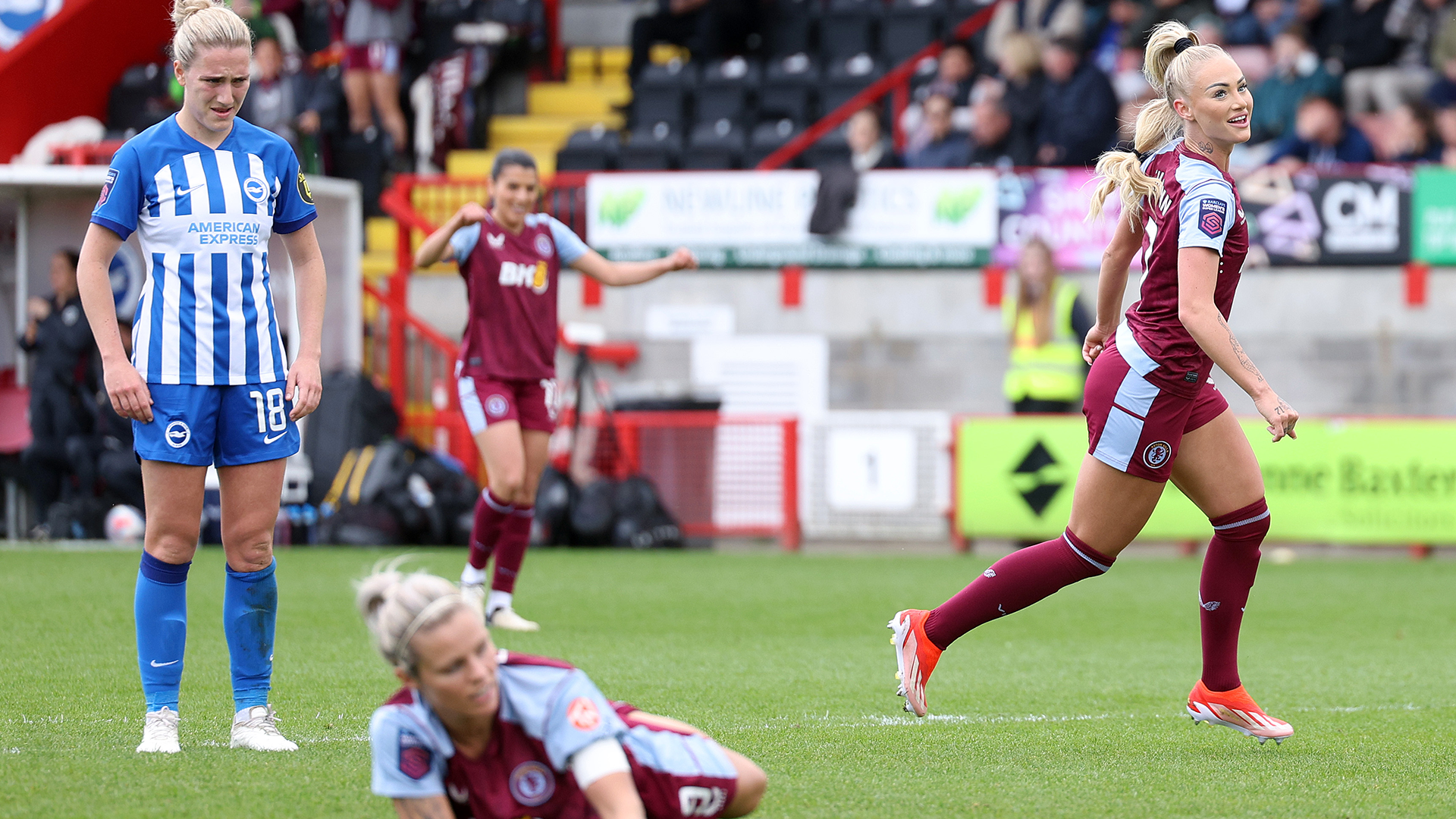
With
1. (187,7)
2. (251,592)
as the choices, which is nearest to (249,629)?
(251,592)

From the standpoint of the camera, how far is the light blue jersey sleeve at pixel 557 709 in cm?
314

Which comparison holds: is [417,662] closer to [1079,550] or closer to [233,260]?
[233,260]

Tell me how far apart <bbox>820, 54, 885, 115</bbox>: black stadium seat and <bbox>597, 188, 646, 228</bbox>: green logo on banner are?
2.67 meters

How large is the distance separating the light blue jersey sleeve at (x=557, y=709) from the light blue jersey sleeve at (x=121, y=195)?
6.71 ft

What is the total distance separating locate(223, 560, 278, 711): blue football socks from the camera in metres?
4.77

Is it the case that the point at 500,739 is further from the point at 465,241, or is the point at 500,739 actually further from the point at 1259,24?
the point at 1259,24

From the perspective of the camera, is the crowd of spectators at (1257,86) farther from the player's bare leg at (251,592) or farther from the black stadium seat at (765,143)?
the player's bare leg at (251,592)

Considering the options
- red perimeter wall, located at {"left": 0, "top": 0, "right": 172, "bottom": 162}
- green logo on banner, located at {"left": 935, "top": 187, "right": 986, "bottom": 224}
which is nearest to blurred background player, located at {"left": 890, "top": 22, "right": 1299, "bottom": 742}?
green logo on banner, located at {"left": 935, "top": 187, "right": 986, "bottom": 224}

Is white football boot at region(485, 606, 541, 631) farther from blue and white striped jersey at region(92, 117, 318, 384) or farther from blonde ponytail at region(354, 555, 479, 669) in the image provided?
blonde ponytail at region(354, 555, 479, 669)

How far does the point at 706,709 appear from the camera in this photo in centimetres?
552

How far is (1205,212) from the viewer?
4.66m

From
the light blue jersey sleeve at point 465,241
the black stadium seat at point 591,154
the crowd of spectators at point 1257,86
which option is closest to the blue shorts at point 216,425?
the light blue jersey sleeve at point 465,241

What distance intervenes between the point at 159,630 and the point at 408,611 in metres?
1.88

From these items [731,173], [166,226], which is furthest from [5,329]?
[166,226]
